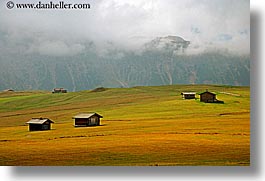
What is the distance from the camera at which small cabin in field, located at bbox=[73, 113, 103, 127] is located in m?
4.31

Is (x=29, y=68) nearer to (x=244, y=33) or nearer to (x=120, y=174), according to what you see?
(x=120, y=174)

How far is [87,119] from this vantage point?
4.30 meters

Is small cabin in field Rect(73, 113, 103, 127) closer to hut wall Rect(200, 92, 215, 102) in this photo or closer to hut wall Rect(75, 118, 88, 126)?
hut wall Rect(75, 118, 88, 126)

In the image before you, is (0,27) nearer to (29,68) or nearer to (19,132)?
(29,68)

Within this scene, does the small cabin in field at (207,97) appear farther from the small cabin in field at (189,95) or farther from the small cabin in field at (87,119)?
the small cabin in field at (87,119)

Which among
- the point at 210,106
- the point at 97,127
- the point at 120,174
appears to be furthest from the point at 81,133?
the point at 210,106

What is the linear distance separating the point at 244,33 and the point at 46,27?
4.87ft

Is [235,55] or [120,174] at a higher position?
[235,55]

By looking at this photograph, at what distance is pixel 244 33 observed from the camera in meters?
4.22

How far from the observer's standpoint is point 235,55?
168 inches

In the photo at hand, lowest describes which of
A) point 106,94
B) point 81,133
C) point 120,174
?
point 120,174

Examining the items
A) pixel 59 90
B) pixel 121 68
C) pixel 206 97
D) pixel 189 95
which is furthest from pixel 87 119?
pixel 206 97

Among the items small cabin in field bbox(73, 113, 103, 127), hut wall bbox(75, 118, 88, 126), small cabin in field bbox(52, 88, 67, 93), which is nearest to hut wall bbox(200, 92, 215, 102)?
small cabin in field bbox(73, 113, 103, 127)

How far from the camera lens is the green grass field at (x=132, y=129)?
4223 mm
